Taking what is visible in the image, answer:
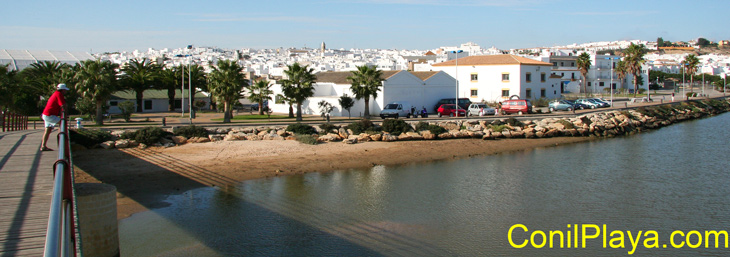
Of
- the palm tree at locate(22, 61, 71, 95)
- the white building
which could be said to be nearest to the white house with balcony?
the white building

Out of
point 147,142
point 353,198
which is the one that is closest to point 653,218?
point 353,198

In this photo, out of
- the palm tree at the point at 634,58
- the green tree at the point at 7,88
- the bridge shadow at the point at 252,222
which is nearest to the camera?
the bridge shadow at the point at 252,222

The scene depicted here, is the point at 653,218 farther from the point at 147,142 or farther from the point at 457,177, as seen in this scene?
the point at 147,142

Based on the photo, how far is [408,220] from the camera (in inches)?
674

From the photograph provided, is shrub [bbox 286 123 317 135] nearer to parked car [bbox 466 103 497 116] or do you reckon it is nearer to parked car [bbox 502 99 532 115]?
parked car [bbox 466 103 497 116]

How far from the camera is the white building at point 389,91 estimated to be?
5128cm

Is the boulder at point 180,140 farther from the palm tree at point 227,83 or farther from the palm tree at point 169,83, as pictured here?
the palm tree at point 169,83

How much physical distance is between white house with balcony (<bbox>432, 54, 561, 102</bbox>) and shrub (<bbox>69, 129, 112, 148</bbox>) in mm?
43442

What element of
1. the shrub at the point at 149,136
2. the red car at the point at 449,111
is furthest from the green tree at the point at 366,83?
the shrub at the point at 149,136

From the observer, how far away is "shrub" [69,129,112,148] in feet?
93.7

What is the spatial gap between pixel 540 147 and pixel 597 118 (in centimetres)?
1333

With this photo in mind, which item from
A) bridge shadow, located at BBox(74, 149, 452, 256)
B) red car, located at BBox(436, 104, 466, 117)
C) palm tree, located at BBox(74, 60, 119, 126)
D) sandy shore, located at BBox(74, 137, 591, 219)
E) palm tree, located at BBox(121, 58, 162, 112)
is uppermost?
palm tree, located at BBox(121, 58, 162, 112)

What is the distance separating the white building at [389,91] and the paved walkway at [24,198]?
33.4 m

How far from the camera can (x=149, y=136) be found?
29.9m
